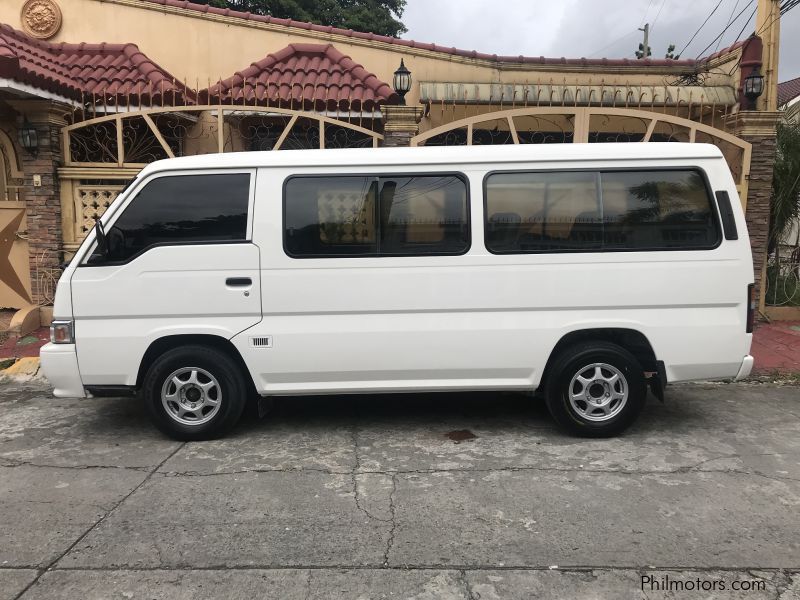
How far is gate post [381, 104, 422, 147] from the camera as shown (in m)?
8.34

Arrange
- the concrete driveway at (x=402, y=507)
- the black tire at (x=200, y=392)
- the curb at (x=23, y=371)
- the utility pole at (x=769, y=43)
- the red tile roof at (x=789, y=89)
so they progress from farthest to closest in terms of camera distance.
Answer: the red tile roof at (x=789, y=89)
the utility pole at (x=769, y=43)
the curb at (x=23, y=371)
the black tire at (x=200, y=392)
the concrete driveway at (x=402, y=507)

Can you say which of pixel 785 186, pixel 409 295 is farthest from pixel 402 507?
pixel 785 186

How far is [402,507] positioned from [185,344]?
214 centimetres

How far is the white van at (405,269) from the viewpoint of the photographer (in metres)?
→ 4.57

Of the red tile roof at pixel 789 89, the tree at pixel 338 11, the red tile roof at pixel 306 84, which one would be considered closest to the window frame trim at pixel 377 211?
the red tile roof at pixel 306 84

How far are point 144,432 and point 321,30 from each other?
794 cm

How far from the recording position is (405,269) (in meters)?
4.60

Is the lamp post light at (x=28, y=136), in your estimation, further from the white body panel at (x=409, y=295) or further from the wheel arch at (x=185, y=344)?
the wheel arch at (x=185, y=344)

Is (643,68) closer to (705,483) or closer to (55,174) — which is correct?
(705,483)

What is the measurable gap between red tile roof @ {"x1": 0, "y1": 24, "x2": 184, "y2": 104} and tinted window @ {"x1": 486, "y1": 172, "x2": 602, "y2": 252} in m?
6.21

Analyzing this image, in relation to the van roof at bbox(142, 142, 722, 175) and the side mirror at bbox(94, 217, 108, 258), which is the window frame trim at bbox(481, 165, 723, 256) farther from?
the side mirror at bbox(94, 217, 108, 258)

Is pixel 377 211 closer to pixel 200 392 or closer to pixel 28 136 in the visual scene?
pixel 200 392

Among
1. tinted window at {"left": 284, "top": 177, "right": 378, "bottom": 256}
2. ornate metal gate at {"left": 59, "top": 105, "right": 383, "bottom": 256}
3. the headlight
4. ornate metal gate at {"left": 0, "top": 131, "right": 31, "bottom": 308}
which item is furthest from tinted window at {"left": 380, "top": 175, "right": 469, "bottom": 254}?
ornate metal gate at {"left": 0, "top": 131, "right": 31, "bottom": 308}

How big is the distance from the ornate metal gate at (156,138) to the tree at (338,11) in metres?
12.4
